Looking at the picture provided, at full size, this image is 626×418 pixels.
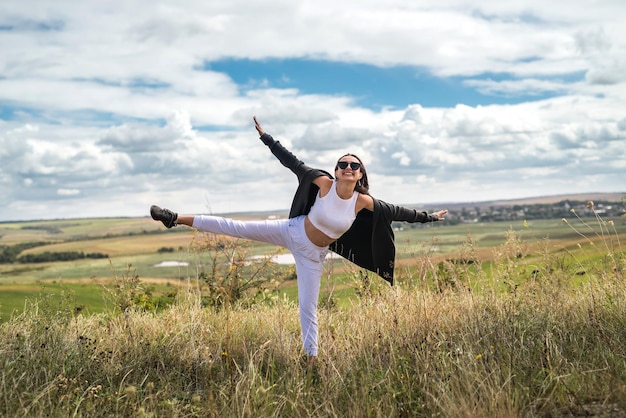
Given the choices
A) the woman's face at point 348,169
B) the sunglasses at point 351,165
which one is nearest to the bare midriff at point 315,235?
the woman's face at point 348,169

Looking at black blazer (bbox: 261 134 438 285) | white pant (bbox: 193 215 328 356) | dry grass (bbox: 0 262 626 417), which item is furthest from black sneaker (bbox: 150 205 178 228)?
black blazer (bbox: 261 134 438 285)

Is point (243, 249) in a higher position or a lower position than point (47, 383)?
higher

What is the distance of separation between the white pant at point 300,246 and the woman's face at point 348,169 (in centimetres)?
76

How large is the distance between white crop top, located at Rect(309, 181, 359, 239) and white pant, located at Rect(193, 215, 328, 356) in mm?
219

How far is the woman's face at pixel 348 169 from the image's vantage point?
6.38 m

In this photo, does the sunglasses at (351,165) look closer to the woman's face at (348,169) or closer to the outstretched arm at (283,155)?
the woman's face at (348,169)

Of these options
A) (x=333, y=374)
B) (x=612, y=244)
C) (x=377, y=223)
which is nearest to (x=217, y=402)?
Result: (x=333, y=374)

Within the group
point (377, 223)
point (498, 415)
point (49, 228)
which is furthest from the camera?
point (49, 228)

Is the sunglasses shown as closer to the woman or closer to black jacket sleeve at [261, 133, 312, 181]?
the woman

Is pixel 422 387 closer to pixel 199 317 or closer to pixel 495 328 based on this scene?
pixel 495 328

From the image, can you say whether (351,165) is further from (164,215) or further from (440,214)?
(164,215)

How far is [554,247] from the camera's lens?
9.13 m

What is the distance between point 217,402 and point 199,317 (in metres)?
2.63

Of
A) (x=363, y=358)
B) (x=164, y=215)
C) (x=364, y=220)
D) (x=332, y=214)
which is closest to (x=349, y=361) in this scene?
(x=363, y=358)
